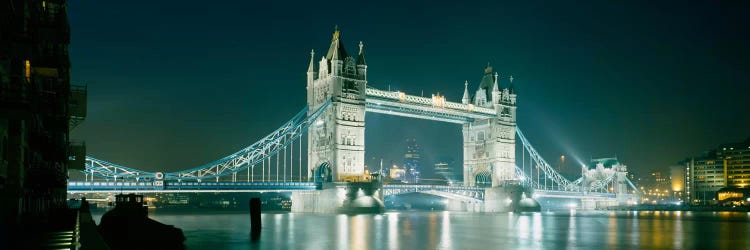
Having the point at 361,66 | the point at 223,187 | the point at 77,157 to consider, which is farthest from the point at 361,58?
the point at 77,157

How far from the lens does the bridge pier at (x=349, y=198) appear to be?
76.1 metres

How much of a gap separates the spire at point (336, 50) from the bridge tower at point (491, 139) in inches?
1102

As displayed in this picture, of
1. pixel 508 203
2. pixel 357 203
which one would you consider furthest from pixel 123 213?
pixel 508 203

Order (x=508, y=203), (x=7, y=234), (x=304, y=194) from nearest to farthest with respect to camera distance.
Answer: (x=7, y=234) → (x=304, y=194) → (x=508, y=203)

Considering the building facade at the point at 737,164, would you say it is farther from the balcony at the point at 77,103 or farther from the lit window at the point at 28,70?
the lit window at the point at 28,70

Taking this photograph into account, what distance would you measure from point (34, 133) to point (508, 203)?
262ft

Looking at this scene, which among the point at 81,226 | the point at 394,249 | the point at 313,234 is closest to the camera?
the point at 81,226

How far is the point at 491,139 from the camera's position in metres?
102

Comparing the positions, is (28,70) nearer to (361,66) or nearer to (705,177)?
(361,66)

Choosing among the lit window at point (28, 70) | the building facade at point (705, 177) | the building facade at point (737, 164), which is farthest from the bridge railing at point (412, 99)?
the building facade at point (705, 177)

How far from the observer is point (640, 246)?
41344 millimetres

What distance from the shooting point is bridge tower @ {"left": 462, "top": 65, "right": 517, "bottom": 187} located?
10212 cm

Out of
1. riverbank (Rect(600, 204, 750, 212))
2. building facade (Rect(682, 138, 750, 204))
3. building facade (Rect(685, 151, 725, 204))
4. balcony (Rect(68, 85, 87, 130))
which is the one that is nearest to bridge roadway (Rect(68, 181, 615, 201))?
balcony (Rect(68, 85, 87, 130))

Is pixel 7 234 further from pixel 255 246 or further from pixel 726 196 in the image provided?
pixel 726 196
